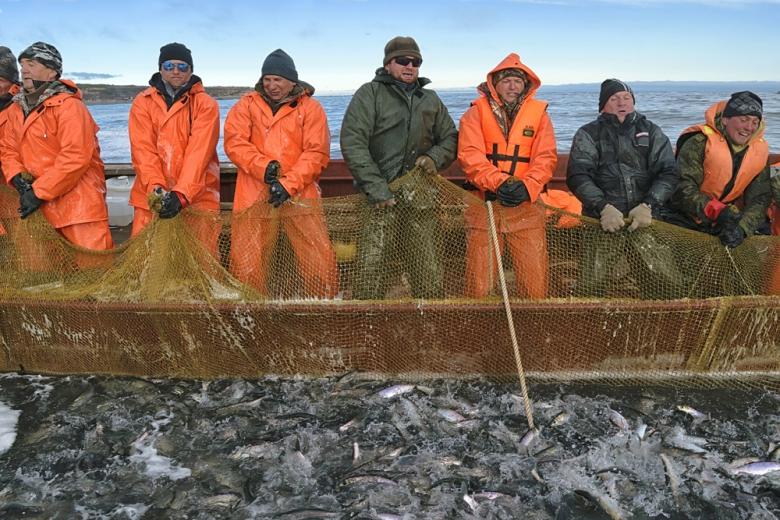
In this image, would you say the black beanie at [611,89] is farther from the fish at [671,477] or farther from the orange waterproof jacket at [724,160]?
the fish at [671,477]

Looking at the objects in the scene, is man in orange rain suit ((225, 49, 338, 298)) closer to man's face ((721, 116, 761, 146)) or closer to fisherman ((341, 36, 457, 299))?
fisherman ((341, 36, 457, 299))

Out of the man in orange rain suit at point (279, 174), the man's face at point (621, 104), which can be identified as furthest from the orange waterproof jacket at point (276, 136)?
the man's face at point (621, 104)

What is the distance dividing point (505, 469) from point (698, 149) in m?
3.61

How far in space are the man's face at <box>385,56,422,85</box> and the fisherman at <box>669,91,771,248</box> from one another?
2.71 m

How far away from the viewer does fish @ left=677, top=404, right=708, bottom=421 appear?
5.26m

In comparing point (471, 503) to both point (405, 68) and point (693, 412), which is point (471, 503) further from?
point (405, 68)

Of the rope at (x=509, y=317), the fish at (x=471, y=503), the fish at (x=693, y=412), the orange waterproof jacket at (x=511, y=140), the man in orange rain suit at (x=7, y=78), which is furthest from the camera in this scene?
the man in orange rain suit at (x=7, y=78)

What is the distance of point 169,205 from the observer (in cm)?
540

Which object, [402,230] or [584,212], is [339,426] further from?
[584,212]

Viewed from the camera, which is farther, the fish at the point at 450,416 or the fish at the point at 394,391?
the fish at the point at 394,391

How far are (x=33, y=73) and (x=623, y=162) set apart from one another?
5.60 meters

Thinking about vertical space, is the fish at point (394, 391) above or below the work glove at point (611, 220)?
below

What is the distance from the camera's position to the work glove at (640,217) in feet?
17.2

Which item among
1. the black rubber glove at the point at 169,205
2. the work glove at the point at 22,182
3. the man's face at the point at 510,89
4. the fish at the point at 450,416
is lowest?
the fish at the point at 450,416
